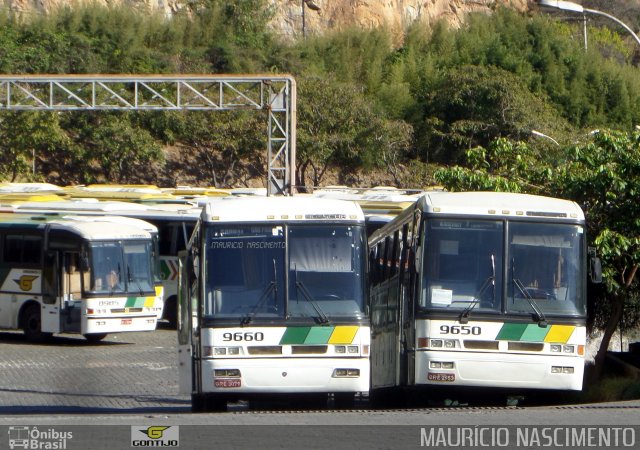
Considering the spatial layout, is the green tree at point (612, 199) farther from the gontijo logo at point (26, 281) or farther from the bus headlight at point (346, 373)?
the gontijo logo at point (26, 281)

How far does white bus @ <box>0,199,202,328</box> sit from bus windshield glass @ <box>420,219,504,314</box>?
58.9ft

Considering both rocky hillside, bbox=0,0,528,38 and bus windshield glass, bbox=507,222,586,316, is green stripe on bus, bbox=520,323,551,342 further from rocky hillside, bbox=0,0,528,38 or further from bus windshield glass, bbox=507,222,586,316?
rocky hillside, bbox=0,0,528,38

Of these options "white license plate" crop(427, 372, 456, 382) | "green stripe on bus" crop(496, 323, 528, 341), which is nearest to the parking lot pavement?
"white license plate" crop(427, 372, 456, 382)

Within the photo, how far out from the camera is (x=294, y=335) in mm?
12305

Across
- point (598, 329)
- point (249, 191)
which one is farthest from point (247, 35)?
point (598, 329)

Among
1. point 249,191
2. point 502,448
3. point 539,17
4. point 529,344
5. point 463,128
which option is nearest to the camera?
point 502,448

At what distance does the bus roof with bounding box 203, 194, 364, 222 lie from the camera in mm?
12703

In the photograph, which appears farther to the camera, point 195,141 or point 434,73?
point 434,73

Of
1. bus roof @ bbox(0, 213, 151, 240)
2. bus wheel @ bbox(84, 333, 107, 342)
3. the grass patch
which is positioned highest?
bus roof @ bbox(0, 213, 151, 240)

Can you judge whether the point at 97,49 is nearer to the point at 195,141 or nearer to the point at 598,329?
the point at 195,141

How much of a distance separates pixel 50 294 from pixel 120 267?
1725 millimetres

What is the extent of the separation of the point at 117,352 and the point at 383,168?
122ft

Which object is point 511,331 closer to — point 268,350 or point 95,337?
point 268,350

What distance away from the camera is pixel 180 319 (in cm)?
1413
